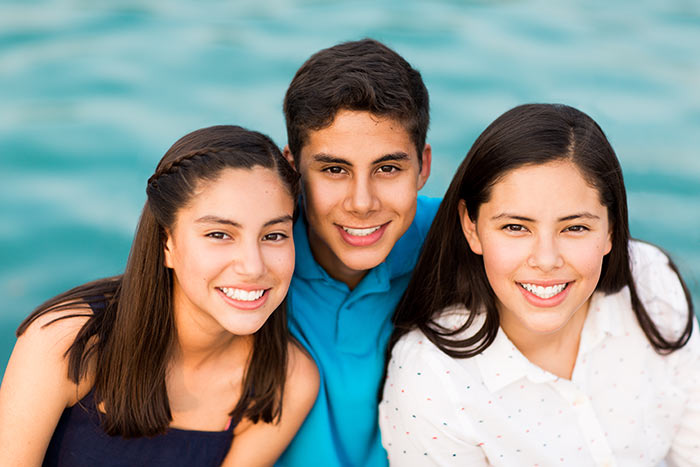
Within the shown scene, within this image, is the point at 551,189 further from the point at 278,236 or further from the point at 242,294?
the point at 242,294

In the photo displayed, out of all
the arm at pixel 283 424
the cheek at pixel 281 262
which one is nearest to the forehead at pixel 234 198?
the cheek at pixel 281 262

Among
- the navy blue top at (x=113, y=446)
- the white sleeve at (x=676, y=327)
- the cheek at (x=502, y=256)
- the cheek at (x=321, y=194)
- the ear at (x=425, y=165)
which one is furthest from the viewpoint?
the ear at (x=425, y=165)

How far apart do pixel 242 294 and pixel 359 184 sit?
0.51 m

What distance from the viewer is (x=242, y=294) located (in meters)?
2.30

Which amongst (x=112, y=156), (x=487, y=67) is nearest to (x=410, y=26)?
(x=487, y=67)

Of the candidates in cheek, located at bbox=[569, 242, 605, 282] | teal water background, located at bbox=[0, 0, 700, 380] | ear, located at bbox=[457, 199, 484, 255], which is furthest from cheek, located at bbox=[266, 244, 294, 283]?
teal water background, located at bbox=[0, 0, 700, 380]

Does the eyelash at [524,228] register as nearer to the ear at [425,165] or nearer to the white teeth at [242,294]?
the ear at [425,165]

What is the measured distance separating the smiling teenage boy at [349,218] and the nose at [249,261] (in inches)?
15.6

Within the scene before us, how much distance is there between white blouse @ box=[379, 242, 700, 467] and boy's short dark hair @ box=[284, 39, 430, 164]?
66cm

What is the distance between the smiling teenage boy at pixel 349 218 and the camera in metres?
2.53

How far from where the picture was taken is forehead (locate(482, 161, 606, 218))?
2291 millimetres

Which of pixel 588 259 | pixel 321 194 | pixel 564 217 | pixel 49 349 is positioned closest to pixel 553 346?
pixel 588 259

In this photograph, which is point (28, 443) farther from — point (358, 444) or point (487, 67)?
point (487, 67)

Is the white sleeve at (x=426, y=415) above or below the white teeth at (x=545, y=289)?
below
